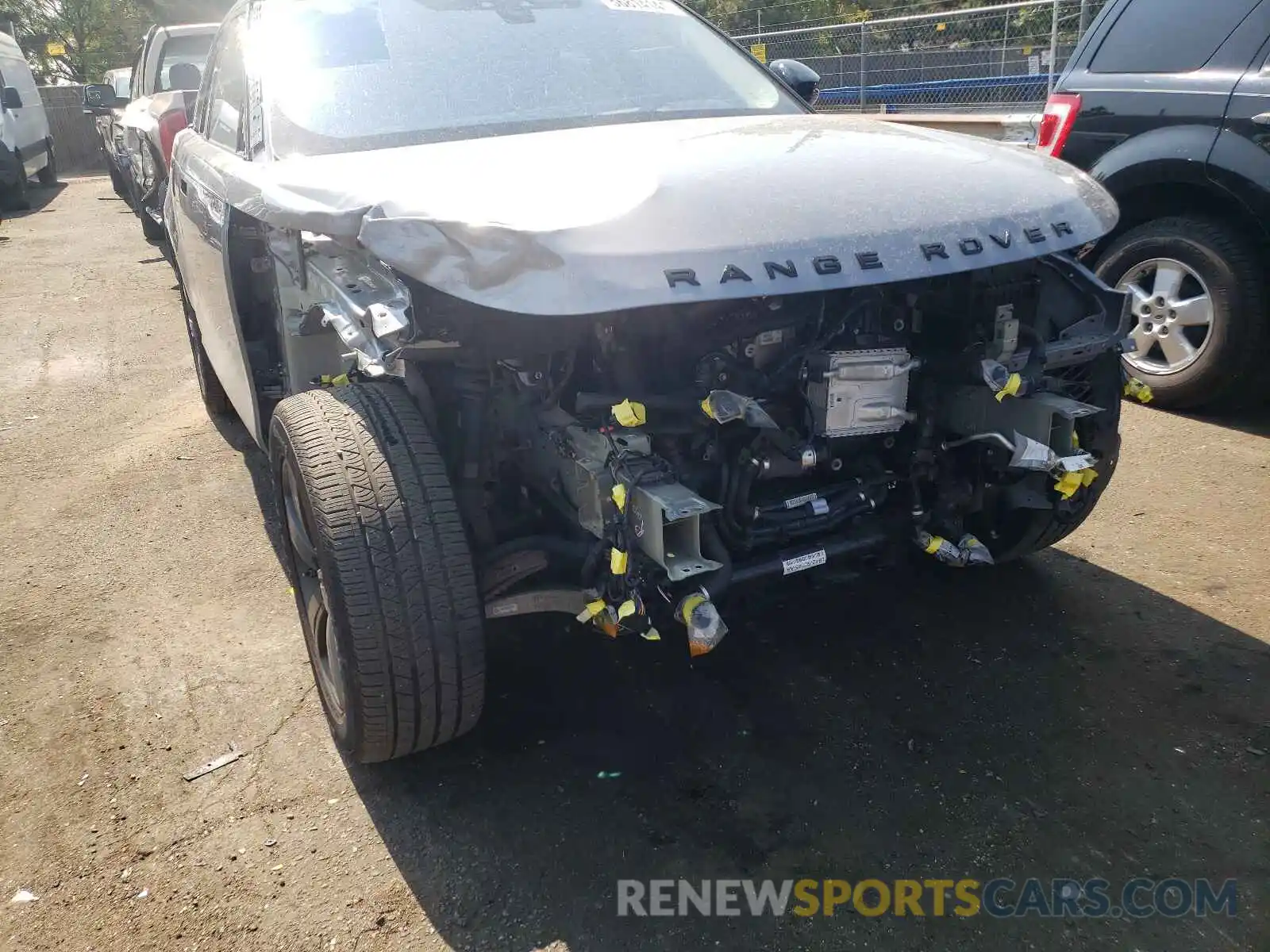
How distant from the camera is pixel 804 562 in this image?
2.80m

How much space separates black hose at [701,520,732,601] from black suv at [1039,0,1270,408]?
10.7 ft

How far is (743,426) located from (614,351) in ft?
1.35

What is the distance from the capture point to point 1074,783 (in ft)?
8.77

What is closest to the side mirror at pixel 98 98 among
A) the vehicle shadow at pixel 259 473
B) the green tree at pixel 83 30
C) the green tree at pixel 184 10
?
the vehicle shadow at pixel 259 473

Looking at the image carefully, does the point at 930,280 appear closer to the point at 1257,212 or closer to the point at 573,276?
the point at 573,276

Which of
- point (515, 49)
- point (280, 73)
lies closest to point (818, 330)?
point (515, 49)

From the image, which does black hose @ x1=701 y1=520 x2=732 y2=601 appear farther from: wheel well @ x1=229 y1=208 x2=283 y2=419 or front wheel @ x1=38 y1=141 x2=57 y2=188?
front wheel @ x1=38 y1=141 x2=57 y2=188

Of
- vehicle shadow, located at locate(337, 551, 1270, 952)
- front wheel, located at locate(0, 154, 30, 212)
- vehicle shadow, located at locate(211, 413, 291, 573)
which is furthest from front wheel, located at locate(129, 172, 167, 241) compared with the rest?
vehicle shadow, located at locate(337, 551, 1270, 952)

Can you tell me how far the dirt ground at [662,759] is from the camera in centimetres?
237

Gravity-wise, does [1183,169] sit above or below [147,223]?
above

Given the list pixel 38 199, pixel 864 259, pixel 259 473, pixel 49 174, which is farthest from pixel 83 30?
pixel 864 259

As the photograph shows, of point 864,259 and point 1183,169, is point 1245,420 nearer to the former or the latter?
point 1183,169

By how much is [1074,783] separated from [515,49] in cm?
295

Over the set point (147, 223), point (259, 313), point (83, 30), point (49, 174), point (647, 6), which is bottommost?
point (49, 174)
